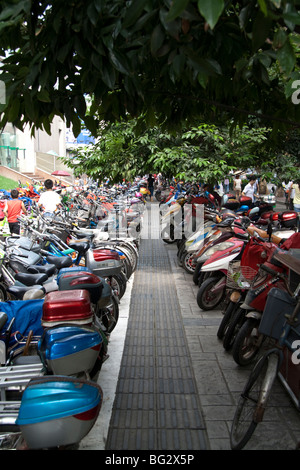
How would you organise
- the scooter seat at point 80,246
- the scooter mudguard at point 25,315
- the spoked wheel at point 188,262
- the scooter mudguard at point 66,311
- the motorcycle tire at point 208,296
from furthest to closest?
the spoked wheel at point 188,262 < the scooter seat at point 80,246 < the motorcycle tire at point 208,296 < the scooter mudguard at point 25,315 < the scooter mudguard at point 66,311

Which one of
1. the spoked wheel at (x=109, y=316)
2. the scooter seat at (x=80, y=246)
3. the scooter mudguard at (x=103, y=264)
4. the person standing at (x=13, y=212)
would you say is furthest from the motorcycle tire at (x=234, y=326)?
the person standing at (x=13, y=212)

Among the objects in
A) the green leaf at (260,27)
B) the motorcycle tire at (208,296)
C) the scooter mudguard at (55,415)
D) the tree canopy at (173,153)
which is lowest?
the motorcycle tire at (208,296)

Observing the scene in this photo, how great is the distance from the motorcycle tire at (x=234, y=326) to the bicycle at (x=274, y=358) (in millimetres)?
903

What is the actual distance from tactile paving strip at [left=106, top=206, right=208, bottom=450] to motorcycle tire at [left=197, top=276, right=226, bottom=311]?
0.38m

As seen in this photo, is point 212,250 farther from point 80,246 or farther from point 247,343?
point 80,246

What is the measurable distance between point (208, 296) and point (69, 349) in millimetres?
3210

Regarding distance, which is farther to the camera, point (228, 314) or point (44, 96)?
point (228, 314)

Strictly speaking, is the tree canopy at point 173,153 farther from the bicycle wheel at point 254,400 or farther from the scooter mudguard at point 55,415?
the scooter mudguard at point 55,415

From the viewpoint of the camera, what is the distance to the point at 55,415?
2031mm

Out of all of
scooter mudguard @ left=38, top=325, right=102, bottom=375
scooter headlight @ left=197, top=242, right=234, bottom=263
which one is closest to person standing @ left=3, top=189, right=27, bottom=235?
scooter headlight @ left=197, top=242, right=234, bottom=263

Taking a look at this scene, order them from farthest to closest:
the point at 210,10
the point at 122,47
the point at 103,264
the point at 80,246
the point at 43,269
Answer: the point at 80,246
the point at 43,269
the point at 103,264
the point at 122,47
the point at 210,10

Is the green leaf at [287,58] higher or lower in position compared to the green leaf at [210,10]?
lower

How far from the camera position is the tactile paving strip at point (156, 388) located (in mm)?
3176

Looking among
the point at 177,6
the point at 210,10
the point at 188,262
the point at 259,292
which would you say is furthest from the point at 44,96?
the point at 188,262
